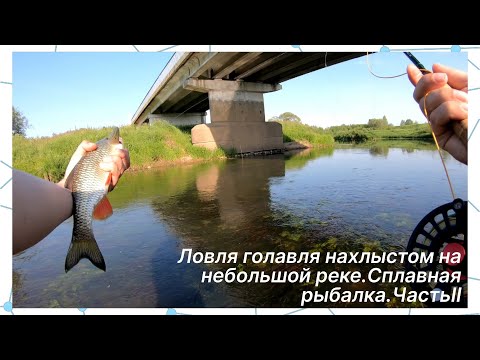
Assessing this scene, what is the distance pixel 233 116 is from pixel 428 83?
10.0 m

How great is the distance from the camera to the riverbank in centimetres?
573

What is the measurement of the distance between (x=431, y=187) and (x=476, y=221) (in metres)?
3.00

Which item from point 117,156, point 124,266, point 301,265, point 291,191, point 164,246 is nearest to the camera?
point 117,156

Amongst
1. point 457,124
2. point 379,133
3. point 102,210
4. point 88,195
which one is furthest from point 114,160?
point 379,133

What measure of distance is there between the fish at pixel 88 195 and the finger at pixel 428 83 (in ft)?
5.15

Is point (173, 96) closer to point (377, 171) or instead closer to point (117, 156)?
point (377, 171)

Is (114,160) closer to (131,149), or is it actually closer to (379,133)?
(131,149)

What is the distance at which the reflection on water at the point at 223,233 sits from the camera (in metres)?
2.02

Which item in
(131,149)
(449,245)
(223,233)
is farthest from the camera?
(131,149)

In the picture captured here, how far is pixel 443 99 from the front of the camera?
1490 mm

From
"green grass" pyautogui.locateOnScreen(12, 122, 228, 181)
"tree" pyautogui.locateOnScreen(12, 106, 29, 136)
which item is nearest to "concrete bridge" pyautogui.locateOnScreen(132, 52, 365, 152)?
"green grass" pyautogui.locateOnScreen(12, 122, 228, 181)

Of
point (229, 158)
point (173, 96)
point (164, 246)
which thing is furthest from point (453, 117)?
point (173, 96)

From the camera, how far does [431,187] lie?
4375 mm

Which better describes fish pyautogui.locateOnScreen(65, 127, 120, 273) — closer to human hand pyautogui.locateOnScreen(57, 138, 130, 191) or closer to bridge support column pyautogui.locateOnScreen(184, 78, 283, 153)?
human hand pyautogui.locateOnScreen(57, 138, 130, 191)
